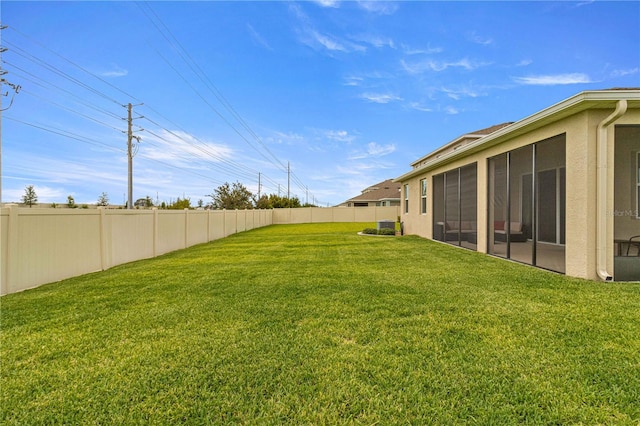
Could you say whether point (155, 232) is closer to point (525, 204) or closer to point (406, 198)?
point (525, 204)

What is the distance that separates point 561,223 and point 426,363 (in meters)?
8.75

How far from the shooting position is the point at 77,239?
645 centimetres

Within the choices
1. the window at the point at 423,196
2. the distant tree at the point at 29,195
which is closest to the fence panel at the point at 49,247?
the window at the point at 423,196

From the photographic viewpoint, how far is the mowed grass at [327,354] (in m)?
2.00

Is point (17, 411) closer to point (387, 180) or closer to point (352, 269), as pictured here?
point (352, 269)

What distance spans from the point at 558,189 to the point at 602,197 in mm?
4616

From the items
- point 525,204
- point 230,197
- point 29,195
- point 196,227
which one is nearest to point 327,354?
point 525,204

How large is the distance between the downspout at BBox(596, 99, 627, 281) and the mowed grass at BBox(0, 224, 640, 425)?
408mm

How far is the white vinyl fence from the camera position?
16.6 ft

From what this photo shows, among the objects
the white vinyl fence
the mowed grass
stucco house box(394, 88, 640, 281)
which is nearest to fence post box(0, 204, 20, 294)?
the white vinyl fence

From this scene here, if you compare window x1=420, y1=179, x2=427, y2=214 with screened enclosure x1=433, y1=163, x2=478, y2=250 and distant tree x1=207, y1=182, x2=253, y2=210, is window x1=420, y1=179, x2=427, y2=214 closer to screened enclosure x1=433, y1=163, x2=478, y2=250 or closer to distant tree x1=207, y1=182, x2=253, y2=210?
screened enclosure x1=433, y1=163, x2=478, y2=250

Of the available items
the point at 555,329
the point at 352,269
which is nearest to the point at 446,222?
the point at 352,269

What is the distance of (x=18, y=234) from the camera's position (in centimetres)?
509

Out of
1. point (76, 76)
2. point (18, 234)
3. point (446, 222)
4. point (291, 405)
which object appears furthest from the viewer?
point (76, 76)
